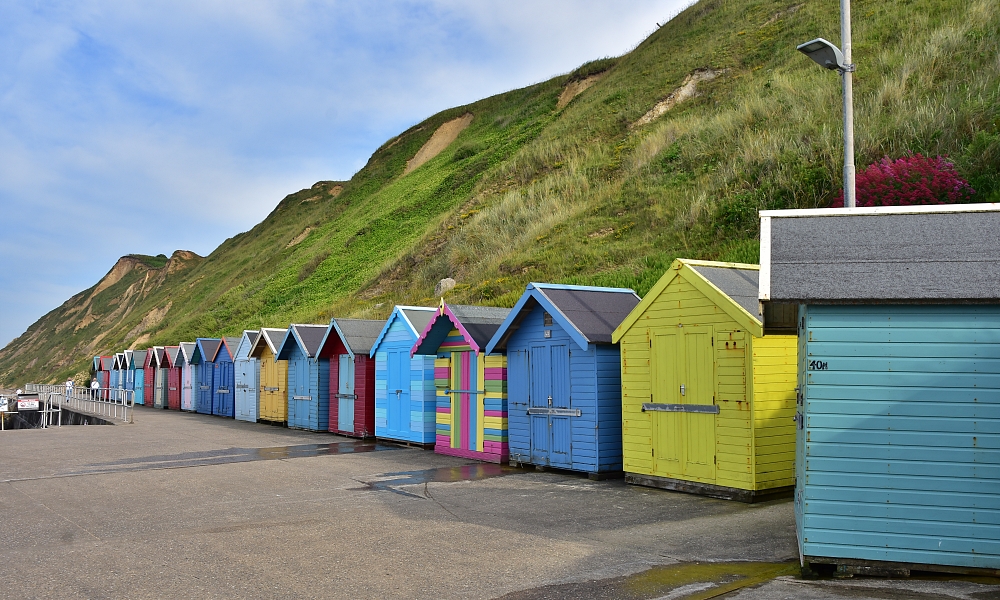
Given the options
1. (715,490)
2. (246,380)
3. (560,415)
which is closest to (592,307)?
(560,415)

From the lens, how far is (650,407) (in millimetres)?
12188

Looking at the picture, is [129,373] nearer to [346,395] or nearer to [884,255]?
[346,395]

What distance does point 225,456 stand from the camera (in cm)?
1778

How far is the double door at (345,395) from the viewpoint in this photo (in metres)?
22.0

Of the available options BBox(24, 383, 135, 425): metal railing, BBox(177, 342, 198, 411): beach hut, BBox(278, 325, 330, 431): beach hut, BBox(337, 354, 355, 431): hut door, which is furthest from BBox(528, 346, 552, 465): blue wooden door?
BBox(177, 342, 198, 411): beach hut

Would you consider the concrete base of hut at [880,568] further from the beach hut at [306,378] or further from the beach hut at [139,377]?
the beach hut at [139,377]

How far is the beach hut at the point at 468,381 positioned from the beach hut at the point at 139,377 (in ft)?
106

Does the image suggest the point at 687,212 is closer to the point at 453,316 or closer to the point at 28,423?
the point at 453,316

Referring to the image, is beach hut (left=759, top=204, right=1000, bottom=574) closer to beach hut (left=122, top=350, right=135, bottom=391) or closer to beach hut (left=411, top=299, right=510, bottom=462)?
beach hut (left=411, top=299, right=510, bottom=462)

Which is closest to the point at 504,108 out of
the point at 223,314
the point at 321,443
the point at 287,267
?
the point at 287,267

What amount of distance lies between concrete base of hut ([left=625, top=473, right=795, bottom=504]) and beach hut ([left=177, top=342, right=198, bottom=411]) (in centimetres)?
2865

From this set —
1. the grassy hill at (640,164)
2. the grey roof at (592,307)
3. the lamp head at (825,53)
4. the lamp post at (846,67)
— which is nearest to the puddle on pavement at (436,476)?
the grey roof at (592,307)

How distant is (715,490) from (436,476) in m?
5.00

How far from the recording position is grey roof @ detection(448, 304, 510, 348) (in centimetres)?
1616
